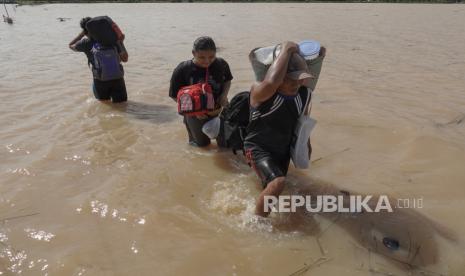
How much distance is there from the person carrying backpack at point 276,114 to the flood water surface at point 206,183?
16.9 inches

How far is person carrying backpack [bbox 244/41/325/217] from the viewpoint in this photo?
311cm

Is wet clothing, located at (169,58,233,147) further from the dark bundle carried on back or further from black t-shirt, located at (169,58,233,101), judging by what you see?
the dark bundle carried on back

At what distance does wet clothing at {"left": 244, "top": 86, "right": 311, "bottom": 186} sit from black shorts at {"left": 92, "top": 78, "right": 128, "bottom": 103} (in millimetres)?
3749

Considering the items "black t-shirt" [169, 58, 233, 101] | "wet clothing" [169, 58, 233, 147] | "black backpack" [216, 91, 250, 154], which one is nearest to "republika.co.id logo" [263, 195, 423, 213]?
"black backpack" [216, 91, 250, 154]

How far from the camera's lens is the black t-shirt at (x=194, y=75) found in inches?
179

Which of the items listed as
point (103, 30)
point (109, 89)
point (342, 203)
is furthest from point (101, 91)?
point (342, 203)

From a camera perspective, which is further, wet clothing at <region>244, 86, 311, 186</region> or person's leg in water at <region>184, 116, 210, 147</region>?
person's leg in water at <region>184, 116, 210, 147</region>

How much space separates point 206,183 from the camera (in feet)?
13.5

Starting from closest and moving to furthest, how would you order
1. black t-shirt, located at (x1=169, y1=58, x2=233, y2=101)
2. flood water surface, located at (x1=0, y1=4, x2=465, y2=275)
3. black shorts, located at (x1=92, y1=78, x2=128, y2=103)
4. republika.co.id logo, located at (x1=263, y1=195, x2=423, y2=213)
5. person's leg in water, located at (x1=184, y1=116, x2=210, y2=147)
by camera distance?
flood water surface, located at (x1=0, y1=4, x2=465, y2=275), republika.co.id logo, located at (x1=263, y1=195, x2=423, y2=213), black t-shirt, located at (x1=169, y1=58, x2=233, y2=101), person's leg in water, located at (x1=184, y1=116, x2=210, y2=147), black shorts, located at (x1=92, y1=78, x2=128, y2=103)

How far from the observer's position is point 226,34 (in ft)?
48.0

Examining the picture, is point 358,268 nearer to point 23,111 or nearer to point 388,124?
point 388,124

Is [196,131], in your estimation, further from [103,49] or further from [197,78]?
[103,49]

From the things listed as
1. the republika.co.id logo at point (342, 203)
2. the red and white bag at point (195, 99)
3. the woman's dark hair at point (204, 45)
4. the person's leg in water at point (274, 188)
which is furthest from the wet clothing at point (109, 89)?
the person's leg in water at point (274, 188)

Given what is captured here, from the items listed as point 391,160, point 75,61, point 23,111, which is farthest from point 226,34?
point 391,160
